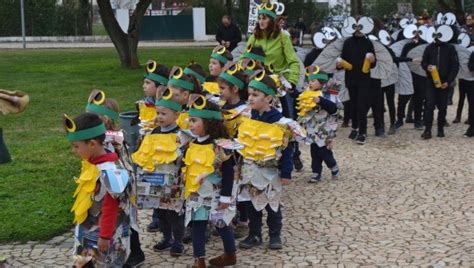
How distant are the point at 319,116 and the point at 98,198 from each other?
15.8 feet

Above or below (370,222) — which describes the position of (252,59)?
above

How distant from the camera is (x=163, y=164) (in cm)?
608

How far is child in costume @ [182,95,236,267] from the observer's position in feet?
18.9

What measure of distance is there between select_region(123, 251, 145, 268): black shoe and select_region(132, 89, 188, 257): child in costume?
0.40m

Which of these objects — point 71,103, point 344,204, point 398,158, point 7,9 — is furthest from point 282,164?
point 7,9

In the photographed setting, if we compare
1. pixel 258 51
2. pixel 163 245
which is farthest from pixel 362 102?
pixel 163 245

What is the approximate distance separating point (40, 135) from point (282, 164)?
7.07 metres

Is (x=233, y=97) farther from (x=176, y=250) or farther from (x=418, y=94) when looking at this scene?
(x=418, y=94)

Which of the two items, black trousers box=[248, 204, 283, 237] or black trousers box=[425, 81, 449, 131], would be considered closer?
black trousers box=[248, 204, 283, 237]

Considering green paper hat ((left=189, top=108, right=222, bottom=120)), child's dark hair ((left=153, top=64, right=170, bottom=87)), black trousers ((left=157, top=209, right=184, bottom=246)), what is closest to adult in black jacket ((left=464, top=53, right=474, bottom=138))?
child's dark hair ((left=153, top=64, right=170, bottom=87))

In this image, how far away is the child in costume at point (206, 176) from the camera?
5.75 metres

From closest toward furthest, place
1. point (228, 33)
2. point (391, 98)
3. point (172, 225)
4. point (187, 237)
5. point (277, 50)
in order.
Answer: point (172, 225) → point (187, 237) → point (277, 50) → point (391, 98) → point (228, 33)

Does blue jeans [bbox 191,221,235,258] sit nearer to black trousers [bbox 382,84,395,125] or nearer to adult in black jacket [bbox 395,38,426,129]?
black trousers [bbox 382,84,395,125]

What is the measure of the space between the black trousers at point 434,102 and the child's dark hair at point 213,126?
7420 mm
